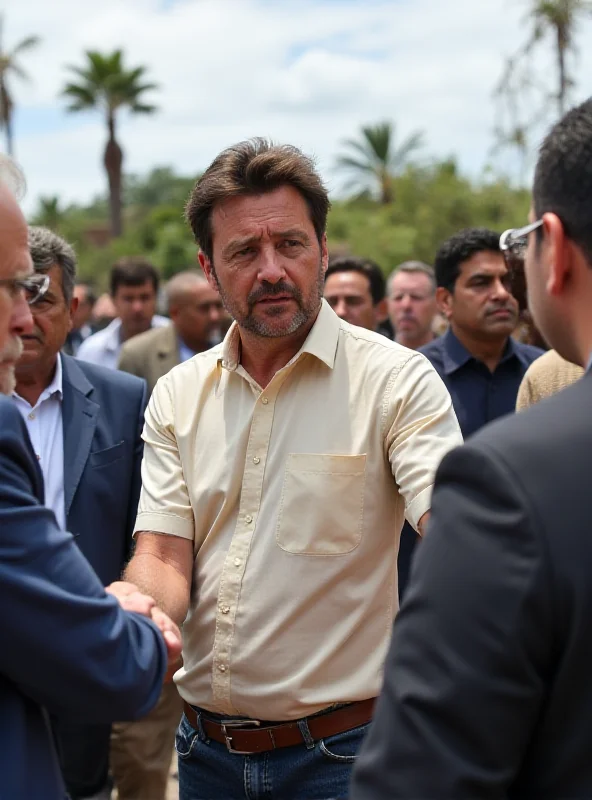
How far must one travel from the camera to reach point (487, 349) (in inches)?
213

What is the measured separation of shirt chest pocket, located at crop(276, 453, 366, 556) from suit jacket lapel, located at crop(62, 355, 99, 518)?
4.69 ft

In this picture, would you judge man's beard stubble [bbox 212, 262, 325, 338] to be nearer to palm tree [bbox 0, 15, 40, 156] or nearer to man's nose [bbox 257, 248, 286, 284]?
man's nose [bbox 257, 248, 286, 284]

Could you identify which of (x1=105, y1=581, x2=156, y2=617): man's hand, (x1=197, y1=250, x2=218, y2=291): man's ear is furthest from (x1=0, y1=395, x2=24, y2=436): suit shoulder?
(x1=197, y1=250, x2=218, y2=291): man's ear

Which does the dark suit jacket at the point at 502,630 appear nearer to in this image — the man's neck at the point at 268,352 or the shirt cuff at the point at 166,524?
the shirt cuff at the point at 166,524

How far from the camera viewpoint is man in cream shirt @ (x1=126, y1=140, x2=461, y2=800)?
260cm

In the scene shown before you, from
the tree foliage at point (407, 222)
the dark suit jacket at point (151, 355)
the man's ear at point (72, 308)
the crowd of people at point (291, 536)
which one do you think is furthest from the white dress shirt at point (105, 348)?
the tree foliage at point (407, 222)

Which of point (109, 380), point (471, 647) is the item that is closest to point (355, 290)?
point (109, 380)

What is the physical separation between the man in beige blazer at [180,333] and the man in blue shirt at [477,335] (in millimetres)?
2080

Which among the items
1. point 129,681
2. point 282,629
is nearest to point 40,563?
point 129,681

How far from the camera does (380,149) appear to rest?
41281 millimetres

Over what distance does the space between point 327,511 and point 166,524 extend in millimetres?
452

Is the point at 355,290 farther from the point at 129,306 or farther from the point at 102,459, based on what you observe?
the point at 102,459

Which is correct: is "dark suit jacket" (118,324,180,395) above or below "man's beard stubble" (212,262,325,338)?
below

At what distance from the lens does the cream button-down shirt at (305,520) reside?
260cm
